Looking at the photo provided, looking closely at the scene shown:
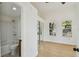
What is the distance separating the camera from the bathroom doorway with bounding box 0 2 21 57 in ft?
4.21

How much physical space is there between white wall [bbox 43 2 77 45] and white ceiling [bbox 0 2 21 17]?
20.3 inches

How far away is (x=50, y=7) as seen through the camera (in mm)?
1447

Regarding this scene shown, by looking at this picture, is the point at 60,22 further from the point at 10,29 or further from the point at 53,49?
the point at 10,29

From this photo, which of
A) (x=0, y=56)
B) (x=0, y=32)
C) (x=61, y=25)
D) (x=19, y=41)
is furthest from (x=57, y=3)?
(x=0, y=56)

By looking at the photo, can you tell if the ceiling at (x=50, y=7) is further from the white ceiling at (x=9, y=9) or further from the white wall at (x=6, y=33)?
the white wall at (x=6, y=33)

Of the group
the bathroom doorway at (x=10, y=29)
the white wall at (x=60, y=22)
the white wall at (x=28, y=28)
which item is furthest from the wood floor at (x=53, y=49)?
the bathroom doorway at (x=10, y=29)

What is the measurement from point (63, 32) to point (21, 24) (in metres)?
0.69

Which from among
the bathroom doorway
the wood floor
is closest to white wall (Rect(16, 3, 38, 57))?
the bathroom doorway

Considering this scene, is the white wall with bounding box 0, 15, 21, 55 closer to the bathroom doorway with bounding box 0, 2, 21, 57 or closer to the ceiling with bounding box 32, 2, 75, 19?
the bathroom doorway with bounding box 0, 2, 21, 57

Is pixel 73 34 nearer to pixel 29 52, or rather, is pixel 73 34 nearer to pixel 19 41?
pixel 29 52

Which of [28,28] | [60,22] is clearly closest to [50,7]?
[60,22]

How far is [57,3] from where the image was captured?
4.34 feet

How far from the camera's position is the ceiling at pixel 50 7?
1.33 m

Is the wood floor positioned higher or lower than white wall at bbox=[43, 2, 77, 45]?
lower
